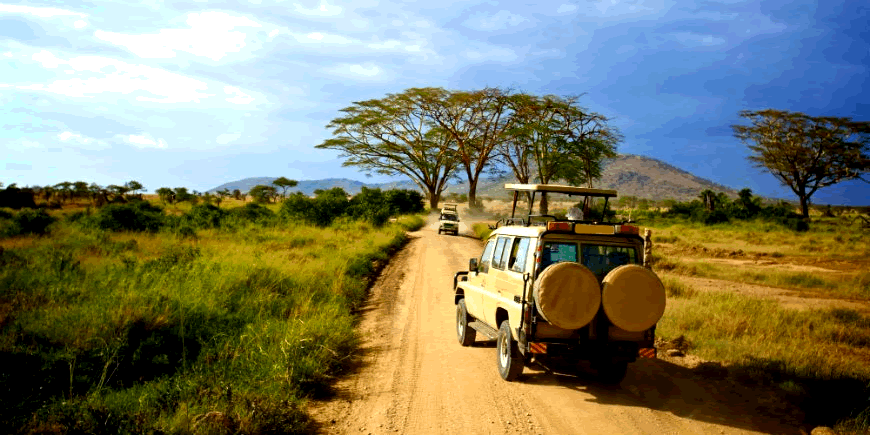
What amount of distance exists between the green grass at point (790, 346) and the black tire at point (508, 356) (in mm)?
3368

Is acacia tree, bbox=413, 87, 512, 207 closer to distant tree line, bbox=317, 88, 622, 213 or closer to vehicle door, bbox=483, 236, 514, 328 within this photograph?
distant tree line, bbox=317, 88, 622, 213

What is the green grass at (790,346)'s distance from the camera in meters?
7.63

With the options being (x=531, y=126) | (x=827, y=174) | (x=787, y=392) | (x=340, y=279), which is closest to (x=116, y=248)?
(x=340, y=279)

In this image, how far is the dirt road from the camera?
6328mm

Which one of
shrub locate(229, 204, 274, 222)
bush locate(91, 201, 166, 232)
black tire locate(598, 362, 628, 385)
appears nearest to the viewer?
black tire locate(598, 362, 628, 385)

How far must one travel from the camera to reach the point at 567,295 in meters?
6.90

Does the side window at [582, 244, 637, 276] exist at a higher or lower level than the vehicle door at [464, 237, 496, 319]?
higher

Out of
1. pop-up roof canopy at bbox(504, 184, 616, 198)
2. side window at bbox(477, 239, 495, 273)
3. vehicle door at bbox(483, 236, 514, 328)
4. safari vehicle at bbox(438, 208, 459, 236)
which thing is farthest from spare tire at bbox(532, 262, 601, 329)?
safari vehicle at bbox(438, 208, 459, 236)

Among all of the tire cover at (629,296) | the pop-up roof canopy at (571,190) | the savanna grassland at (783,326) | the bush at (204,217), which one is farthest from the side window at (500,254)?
the bush at (204,217)

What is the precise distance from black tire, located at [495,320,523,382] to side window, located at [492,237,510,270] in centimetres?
92

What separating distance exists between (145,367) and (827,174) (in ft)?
205

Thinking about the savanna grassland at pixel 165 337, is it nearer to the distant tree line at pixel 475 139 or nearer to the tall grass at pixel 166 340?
the tall grass at pixel 166 340

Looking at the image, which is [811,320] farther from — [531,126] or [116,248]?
[531,126]

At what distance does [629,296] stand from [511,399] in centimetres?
185
